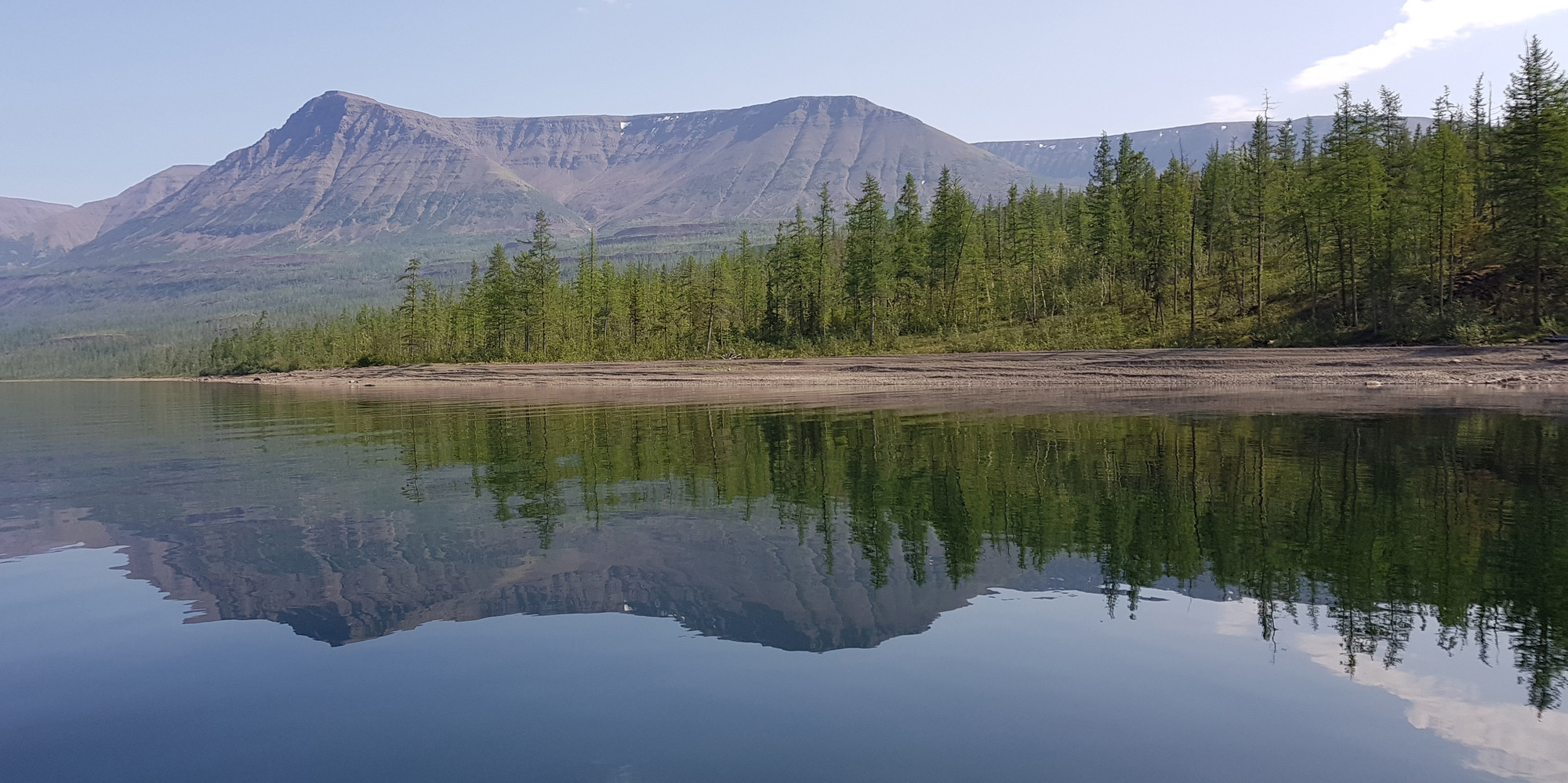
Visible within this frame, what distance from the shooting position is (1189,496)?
Answer: 16656 millimetres

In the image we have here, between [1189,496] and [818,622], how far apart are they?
9391 millimetres

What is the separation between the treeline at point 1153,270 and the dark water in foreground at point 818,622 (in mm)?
41695

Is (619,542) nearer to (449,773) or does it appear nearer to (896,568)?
(896,568)

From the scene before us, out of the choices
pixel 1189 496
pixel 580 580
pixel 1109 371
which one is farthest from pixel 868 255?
pixel 580 580

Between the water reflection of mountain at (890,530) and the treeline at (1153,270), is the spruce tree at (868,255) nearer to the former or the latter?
the treeline at (1153,270)

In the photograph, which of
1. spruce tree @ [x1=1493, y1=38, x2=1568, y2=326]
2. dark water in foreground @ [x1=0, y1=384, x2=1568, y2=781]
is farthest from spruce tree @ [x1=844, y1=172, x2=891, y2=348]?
dark water in foreground @ [x1=0, y1=384, x2=1568, y2=781]

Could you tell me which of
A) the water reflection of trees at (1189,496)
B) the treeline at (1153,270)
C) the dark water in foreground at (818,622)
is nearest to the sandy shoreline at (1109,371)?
the treeline at (1153,270)

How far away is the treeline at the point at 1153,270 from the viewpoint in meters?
54.1

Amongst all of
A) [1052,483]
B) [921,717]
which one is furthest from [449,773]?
[1052,483]

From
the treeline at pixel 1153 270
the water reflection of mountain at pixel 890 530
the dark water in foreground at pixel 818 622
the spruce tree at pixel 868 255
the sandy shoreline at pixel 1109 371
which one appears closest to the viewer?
the dark water in foreground at pixel 818 622

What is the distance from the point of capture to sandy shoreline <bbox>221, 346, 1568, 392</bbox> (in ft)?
147

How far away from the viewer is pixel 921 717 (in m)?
7.78

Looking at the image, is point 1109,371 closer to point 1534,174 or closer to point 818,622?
point 1534,174

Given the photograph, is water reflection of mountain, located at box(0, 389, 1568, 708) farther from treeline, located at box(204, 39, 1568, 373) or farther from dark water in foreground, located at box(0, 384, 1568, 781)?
treeline, located at box(204, 39, 1568, 373)
